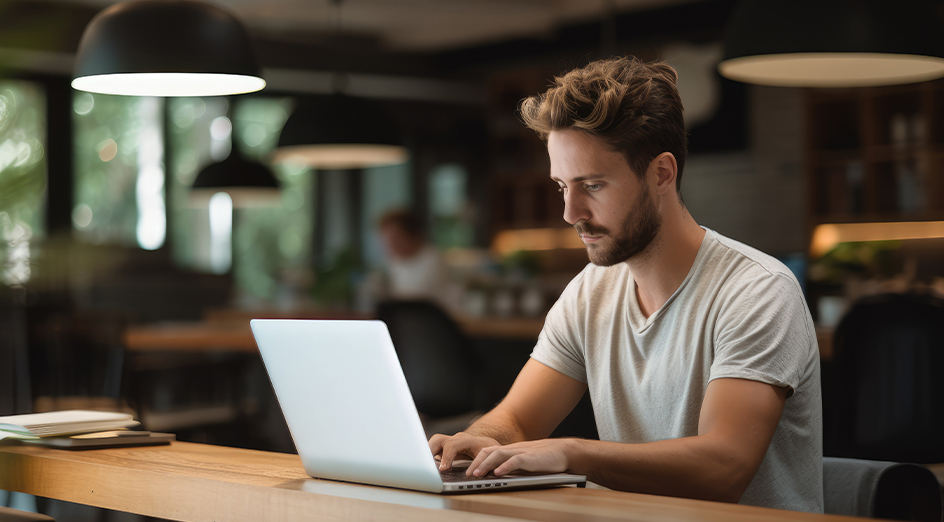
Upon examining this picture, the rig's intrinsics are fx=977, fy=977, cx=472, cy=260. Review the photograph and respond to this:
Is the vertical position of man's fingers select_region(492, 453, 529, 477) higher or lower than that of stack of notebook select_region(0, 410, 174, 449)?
higher

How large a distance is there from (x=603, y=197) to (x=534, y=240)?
6.39 metres

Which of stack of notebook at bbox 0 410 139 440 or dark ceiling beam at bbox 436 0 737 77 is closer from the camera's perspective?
stack of notebook at bbox 0 410 139 440

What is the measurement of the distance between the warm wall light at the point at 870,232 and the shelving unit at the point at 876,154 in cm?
6

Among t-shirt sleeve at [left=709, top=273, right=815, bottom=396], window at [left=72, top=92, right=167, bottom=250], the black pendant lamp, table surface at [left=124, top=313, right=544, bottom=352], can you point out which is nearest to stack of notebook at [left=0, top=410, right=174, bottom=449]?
t-shirt sleeve at [left=709, top=273, right=815, bottom=396]

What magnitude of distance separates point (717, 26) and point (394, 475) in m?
6.18

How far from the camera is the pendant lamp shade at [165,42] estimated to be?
1921 millimetres

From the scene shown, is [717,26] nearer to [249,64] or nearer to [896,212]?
[896,212]

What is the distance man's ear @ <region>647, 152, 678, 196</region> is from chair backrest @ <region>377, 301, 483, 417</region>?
2.14m

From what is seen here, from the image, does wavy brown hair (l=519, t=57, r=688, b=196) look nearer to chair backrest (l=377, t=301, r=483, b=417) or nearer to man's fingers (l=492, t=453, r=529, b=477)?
man's fingers (l=492, t=453, r=529, b=477)

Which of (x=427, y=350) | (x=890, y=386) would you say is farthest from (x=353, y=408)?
(x=427, y=350)

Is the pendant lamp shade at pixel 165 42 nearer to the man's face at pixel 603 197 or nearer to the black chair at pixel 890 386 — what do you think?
the man's face at pixel 603 197

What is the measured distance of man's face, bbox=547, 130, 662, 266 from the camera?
176 cm

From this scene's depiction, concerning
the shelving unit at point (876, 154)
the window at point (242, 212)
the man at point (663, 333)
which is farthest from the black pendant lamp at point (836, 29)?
the window at point (242, 212)

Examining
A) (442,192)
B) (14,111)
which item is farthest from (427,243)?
(14,111)
